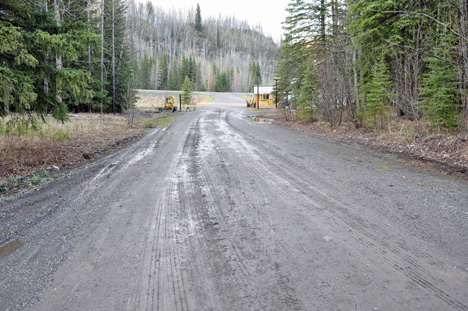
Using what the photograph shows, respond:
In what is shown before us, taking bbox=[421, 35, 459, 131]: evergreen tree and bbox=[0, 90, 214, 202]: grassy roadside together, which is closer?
bbox=[0, 90, 214, 202]: grassy roadside

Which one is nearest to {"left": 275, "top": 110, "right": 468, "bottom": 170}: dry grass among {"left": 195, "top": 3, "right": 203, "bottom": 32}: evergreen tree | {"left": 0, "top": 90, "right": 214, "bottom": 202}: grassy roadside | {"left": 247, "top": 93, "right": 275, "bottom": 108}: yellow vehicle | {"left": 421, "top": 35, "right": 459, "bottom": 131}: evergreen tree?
{"left": 421, "top": 35, "right": 459, "bottom": 131}: evergreen tree

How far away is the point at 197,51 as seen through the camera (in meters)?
136

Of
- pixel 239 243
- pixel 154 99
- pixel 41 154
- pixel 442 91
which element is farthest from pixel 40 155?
pixel 154 99

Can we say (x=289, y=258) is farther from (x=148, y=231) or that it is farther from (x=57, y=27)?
(x=57, y=27)

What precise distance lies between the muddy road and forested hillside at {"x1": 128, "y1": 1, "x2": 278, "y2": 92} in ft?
249

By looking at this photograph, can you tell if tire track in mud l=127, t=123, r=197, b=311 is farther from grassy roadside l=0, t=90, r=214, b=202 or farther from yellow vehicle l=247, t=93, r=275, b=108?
yellow vehicle l=247, t=93, r=275, b=108

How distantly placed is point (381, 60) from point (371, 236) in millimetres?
11029

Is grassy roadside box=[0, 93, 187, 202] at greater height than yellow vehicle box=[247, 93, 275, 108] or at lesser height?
lesser

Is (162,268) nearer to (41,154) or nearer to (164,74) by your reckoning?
(41,154)

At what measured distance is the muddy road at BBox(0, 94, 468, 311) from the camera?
2.17 m

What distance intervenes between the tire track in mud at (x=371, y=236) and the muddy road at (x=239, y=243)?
→ 2 cm

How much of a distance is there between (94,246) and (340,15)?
19609 mm

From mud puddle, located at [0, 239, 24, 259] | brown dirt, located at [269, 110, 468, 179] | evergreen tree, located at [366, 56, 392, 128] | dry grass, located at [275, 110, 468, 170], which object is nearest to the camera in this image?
mud puddle, located at [0, 239, 24, 259]

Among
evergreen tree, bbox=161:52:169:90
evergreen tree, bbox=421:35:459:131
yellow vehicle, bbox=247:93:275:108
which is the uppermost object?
evergreen tree, bbox=161:52:169:90
